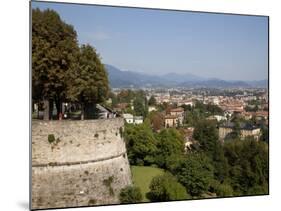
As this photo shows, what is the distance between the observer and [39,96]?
705 centimetres

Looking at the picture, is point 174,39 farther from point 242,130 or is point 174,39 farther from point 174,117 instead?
point 242,130

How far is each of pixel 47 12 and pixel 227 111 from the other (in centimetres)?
273

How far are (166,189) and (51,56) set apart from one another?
2217 millimetres

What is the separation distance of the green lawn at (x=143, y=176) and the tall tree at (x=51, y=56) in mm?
1260

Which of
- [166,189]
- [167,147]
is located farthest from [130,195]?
[167,147]

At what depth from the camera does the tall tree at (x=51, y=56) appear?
7.02 m

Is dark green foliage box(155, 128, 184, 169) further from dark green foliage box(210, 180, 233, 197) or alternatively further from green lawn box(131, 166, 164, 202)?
dark green foliage box(210, 180, 233, 197)

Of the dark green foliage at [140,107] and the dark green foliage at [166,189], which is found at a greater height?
the dark green foliage at [140,107]

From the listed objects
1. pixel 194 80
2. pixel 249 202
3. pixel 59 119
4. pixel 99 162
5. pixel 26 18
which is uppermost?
pixel 26 18

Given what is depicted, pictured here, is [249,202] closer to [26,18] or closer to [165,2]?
[165,2]

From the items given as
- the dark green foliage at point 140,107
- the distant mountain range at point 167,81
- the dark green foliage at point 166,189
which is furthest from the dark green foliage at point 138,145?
the distant mountain range at point 167,81

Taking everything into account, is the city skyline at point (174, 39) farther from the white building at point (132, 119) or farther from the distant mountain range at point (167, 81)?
the white building at point (132, 119)

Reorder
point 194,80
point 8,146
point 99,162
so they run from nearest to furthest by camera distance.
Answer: point 8,146, point 99,162, point 194,80
